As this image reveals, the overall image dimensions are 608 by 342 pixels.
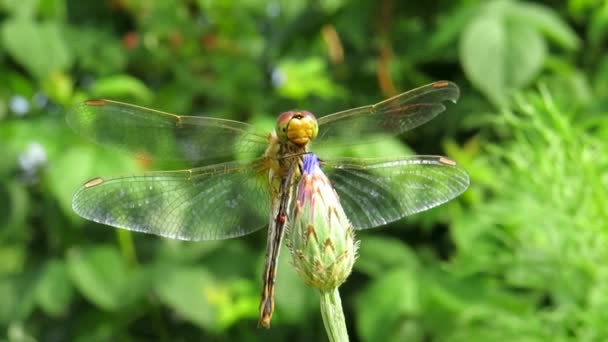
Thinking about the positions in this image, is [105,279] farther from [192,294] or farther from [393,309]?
[393,309]

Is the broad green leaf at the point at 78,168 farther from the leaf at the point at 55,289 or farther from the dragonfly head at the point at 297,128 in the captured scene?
the dragonfly head at the point at 297,128

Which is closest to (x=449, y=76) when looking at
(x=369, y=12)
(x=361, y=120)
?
(x=369, y=12)

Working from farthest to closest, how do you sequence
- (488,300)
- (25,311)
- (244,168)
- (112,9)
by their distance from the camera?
1. (112,9)
2. (25,311)
3. (488,300)
4. (244,168)

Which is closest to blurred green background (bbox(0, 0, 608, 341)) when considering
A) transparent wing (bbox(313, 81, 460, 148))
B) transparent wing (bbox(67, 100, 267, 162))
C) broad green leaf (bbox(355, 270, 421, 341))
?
broad green leaf (bbox(355, 270, 421, 341))

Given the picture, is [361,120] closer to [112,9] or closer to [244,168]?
[244,168]

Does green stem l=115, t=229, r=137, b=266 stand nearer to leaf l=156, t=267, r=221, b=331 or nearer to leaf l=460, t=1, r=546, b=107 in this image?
leaf l=156, t=267, r=221, b=331

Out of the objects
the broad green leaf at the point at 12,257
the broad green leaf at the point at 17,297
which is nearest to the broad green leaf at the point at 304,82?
the broad green leaf at the point at 17,297
